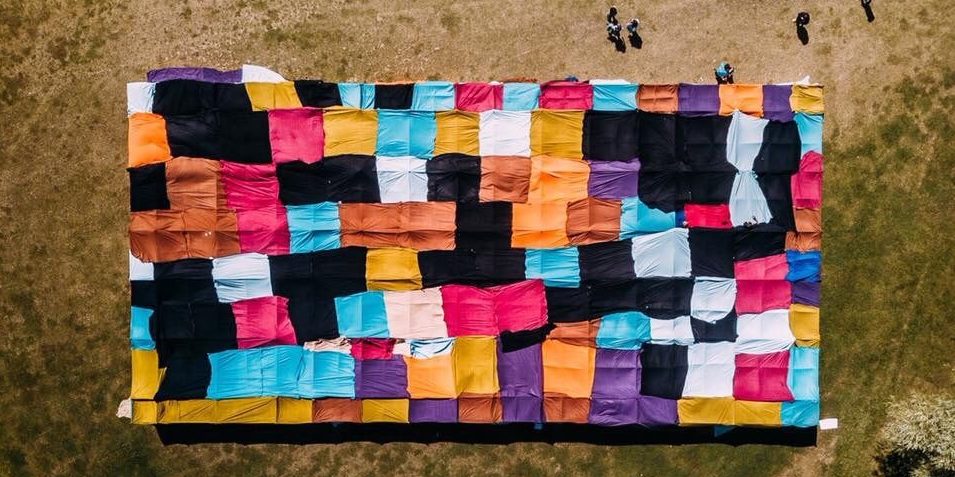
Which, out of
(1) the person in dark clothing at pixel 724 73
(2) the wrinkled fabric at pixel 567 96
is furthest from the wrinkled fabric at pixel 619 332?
(1) the person in dark clothing at pixel 724 73

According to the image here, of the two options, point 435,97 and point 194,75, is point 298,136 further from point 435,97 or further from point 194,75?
point 435,97

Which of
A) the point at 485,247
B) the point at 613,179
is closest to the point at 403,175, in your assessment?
the point at 485,247

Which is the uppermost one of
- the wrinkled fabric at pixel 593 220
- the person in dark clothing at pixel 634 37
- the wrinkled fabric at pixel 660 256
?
the person in dark clothing at pixel 634 37

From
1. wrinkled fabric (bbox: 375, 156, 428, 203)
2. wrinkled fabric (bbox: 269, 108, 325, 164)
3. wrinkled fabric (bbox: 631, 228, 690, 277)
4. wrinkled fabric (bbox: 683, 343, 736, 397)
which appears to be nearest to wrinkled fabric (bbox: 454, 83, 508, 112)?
wrinkled fabric (bbox: 375, 156, 428, 203)

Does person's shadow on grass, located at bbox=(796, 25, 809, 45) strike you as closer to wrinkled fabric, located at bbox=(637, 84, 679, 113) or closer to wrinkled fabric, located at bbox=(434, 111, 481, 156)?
wrinkled fabric, located at bbox=(637, 84, 679, 113)

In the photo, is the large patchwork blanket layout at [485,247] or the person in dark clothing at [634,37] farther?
the person in dark clothing at [634,37]

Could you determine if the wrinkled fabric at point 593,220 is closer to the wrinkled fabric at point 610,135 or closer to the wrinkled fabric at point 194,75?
the wrinkled fabric at point 610,135
